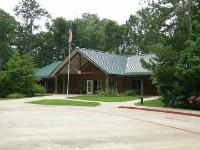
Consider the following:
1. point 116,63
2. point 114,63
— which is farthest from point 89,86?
point 116,63

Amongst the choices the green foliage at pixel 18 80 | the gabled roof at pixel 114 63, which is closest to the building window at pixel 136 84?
the gabled roof at pixel 114 63

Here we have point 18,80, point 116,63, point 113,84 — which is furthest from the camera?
point 116,63

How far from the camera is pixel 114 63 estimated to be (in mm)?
48906


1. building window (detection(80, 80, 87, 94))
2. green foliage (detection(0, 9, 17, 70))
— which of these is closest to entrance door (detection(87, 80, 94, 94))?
building window (detection(80, 80, 87, 94))

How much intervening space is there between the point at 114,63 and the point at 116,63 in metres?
0.41

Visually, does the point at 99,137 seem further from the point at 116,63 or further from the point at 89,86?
the point at 89,86

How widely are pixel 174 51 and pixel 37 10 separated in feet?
192

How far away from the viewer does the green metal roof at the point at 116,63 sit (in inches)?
1807

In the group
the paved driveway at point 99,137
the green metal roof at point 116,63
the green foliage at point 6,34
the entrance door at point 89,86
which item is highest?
the green foliage at point 6,34

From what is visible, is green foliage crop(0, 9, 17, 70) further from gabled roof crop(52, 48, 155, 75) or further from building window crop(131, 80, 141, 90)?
building window crop(131, 80, 141, 90)

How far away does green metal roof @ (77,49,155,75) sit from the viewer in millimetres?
45906

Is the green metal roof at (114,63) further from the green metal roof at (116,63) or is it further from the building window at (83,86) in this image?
the building window at (83,86)

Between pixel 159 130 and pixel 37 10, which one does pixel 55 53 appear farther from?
pixel 159 130

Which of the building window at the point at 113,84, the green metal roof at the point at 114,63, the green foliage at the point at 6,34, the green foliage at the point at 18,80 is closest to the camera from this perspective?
the green foliage at the point at 18,80
